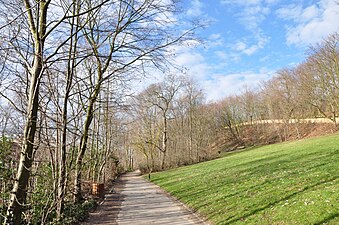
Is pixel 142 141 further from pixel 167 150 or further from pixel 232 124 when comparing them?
pixel 232 124

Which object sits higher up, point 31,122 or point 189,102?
point 189,102

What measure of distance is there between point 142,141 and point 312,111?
2395cm

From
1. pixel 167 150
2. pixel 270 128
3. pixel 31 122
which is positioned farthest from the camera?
pixel 270 128

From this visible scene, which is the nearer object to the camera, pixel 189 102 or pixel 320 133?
pixel 320 133

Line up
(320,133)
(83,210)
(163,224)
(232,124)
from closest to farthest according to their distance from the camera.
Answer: (163,224), (83,210), (320,133), (232,124)

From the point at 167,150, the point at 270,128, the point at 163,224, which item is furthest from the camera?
the point at 270,128

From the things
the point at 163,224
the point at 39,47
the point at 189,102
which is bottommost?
the point at 163,224

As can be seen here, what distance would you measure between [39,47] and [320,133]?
39648 millimetres

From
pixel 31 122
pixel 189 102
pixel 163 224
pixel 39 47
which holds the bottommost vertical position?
pixel 163 224

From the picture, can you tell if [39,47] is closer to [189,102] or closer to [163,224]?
[163,224]

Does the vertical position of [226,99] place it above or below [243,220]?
above

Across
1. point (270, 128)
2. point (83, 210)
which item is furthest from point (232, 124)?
point (83, 210)

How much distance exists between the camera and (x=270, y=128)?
50625 mm

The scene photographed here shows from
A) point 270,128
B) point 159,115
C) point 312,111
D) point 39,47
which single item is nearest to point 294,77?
point 312,111
